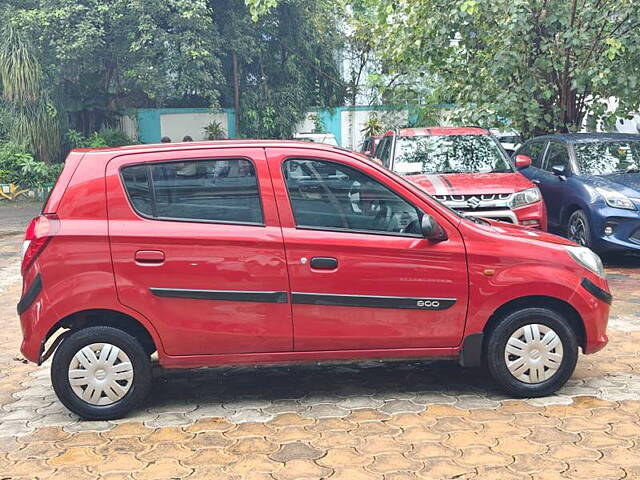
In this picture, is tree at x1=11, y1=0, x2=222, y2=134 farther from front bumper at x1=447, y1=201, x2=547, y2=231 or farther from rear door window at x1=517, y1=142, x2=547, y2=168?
front bumper at x1=447, y1=201, x2=547, y2=231

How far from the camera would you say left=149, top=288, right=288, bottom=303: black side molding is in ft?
14.6

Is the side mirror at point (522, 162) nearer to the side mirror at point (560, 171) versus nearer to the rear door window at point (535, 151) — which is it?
the side mirror at point (560, 171)

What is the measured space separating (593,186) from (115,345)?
674cm

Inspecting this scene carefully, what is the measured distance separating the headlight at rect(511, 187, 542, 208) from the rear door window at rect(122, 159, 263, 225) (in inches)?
178

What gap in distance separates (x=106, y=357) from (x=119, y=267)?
0.56m

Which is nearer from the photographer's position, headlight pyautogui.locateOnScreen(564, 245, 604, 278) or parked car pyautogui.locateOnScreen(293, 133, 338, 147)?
headlight pyautogui.locateOnScreen(564, 245, 604, 278)

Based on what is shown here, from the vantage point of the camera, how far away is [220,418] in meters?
4.55

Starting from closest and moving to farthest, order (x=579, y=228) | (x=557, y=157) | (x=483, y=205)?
Answer: (x=483, y=205) < (x=579, y=228) < (x=557, y=157)

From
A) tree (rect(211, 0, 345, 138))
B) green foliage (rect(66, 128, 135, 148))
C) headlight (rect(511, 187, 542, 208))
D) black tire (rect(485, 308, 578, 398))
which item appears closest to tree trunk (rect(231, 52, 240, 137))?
tree (rect(211, 0, 345, 138))

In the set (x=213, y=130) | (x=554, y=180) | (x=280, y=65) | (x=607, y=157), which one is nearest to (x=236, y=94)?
(x=213, y=130)

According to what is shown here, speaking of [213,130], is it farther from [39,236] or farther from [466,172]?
[39,236]

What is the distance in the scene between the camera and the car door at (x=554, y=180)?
32.4 feet

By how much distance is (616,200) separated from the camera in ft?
29.0

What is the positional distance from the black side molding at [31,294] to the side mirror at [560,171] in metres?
7.26
